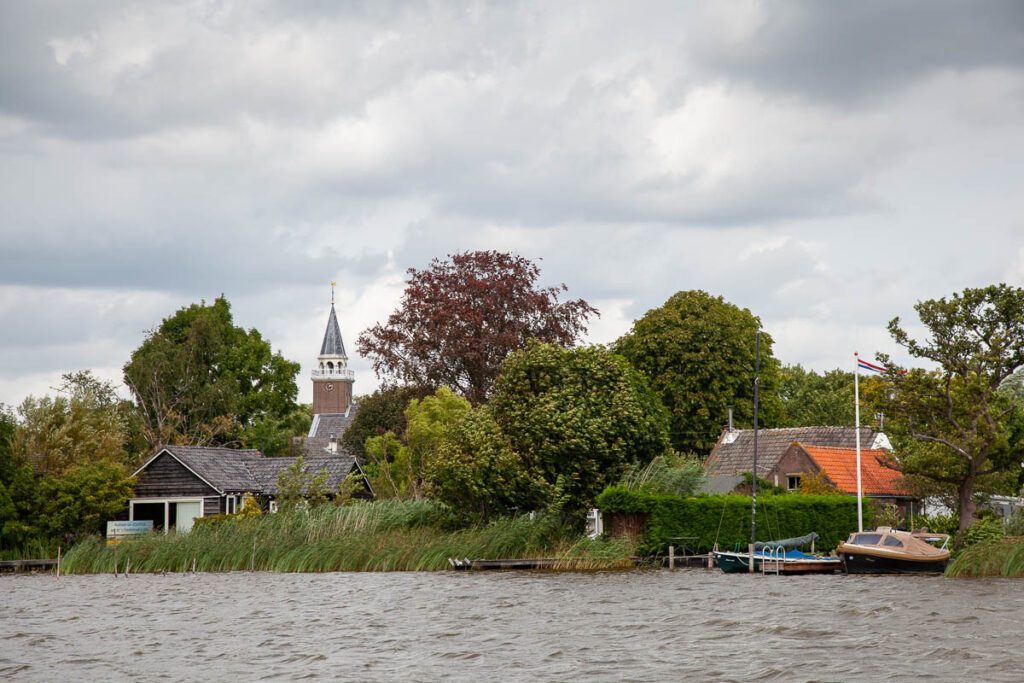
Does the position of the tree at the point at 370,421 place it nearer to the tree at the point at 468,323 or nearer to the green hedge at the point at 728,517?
the tree at the point at 468,323

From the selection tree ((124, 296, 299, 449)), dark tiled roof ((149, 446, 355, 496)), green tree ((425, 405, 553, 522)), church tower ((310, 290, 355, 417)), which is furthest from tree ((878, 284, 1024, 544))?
church tower ((310, 290, 355, 417))

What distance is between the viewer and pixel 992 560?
1555 inches

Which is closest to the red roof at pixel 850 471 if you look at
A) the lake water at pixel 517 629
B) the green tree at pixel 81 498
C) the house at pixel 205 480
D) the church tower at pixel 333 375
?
the lake water at pixel 517 629

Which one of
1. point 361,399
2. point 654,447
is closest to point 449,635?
point 654,447

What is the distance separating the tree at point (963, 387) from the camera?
45.3 meters

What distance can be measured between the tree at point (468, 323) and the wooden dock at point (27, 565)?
81.2 ft

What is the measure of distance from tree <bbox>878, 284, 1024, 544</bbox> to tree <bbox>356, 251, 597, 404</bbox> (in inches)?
994

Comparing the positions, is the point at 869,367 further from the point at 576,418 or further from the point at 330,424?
the point at 330,424

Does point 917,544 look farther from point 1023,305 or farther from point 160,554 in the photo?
point 160,554

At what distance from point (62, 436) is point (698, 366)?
3753 centimetres

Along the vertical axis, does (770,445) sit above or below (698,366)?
below

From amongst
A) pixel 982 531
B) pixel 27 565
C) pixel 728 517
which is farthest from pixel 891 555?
pixel 27 565

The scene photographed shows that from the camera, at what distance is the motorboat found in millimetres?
43250

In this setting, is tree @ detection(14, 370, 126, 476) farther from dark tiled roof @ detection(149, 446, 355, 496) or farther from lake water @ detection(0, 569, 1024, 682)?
lake water @ detection(0, 569, 1024, 682)
